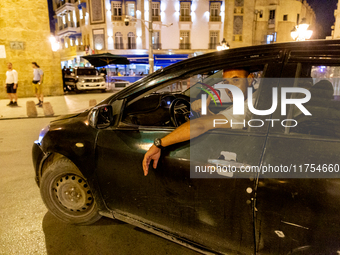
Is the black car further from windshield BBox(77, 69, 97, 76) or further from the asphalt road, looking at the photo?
windshield BBox(77, 69, 97, 76)

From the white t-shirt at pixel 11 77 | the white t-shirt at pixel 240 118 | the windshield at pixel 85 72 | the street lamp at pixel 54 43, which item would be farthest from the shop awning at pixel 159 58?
the white t-shirt at pixel 240 118

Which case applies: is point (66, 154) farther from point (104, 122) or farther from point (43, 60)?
point (43, 60)

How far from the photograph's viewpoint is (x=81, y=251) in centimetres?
221

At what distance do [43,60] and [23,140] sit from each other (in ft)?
36.8

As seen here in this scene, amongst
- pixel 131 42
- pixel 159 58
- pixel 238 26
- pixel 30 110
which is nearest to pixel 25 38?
pixel 30 110

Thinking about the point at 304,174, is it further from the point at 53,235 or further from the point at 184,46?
the point at 184,46

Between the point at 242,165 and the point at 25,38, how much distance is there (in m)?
16.7

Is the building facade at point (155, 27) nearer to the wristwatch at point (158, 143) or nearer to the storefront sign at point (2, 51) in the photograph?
the storefront sign at point (2, 51)

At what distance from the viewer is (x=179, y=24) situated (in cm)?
3428

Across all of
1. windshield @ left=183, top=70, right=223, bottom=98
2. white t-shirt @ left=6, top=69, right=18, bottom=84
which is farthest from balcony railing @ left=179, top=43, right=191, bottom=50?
windshield @ left=183, top=70, right=223, bottom=98

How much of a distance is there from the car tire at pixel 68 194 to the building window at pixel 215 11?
36.9 m

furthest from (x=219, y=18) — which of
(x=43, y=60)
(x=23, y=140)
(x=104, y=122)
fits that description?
(x=104, y=122)

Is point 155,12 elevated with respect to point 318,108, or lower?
elevated

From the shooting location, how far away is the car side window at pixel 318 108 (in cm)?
151
